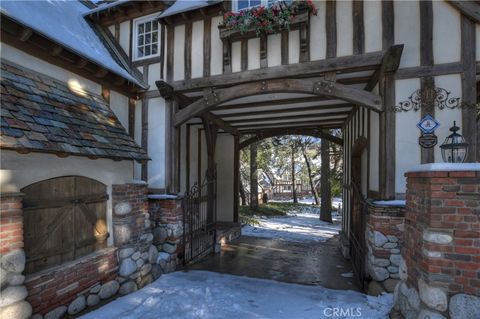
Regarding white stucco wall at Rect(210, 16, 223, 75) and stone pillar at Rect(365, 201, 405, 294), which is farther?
white stucco wall at Rect(210, 16, 223, 75)

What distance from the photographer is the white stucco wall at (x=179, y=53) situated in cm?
577

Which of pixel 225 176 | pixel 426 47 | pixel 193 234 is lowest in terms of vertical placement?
pixel 193 234

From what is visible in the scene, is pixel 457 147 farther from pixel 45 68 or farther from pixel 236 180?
pixel 236 180

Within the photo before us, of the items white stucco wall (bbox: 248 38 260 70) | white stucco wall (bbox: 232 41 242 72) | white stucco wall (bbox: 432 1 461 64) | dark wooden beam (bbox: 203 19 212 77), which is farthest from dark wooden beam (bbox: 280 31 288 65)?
white stucco wall (bbox: 432 1 461 64)

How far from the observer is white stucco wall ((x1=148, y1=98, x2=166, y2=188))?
598 cm

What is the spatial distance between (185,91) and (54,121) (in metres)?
2.75

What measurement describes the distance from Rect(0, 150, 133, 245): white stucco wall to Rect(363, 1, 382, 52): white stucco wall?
4.70 metres

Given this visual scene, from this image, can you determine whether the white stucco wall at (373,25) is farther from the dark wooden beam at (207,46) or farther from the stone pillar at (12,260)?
the stone pillar at (12,260)

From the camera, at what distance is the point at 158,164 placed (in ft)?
19.7

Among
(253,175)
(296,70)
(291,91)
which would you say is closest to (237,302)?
(291,91)

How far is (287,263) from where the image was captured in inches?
247

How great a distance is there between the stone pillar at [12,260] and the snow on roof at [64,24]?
2507 millimetres

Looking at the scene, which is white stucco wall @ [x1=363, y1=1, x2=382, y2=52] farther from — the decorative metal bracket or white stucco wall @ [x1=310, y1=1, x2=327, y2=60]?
the decorative metal bracket

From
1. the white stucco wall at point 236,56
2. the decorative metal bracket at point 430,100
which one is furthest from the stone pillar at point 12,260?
the decorative metal bracket at point 430,100
